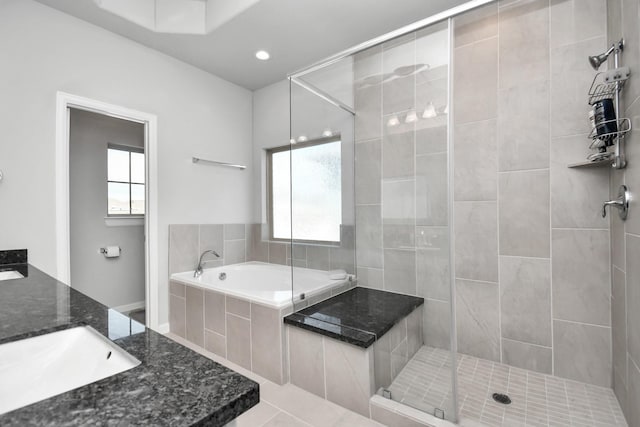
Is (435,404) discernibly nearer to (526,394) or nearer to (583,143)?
(526,394)

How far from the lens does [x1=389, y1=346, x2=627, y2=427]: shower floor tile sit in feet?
5.05

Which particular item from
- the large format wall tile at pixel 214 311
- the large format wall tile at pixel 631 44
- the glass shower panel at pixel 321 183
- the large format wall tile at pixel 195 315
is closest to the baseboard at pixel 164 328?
the large format wall tile at pixel 195 315

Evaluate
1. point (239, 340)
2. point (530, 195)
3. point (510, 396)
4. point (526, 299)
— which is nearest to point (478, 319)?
A: point (526, 299)

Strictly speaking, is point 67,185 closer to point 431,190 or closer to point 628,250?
point 431,190

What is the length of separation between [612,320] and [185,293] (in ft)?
10.1

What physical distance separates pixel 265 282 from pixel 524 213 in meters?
2.44

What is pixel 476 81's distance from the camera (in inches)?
85.3

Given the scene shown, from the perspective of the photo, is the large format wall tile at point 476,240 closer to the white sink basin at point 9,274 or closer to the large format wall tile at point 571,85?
the large format wall tile at point 571,85

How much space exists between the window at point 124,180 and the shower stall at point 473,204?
2.45 m

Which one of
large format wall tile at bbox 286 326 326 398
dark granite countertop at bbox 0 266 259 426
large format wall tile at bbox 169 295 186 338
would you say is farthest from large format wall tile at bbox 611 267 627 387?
large format wall tile at bbox 169 295 186 338

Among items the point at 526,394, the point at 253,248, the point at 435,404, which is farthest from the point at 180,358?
the point at 253,248

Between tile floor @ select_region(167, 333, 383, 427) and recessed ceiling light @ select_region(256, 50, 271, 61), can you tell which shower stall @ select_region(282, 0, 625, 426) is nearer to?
tile floor @ select_region(167, 333, 383, 427)

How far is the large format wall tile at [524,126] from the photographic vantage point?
1.94 meters

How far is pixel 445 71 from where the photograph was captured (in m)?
1.57
